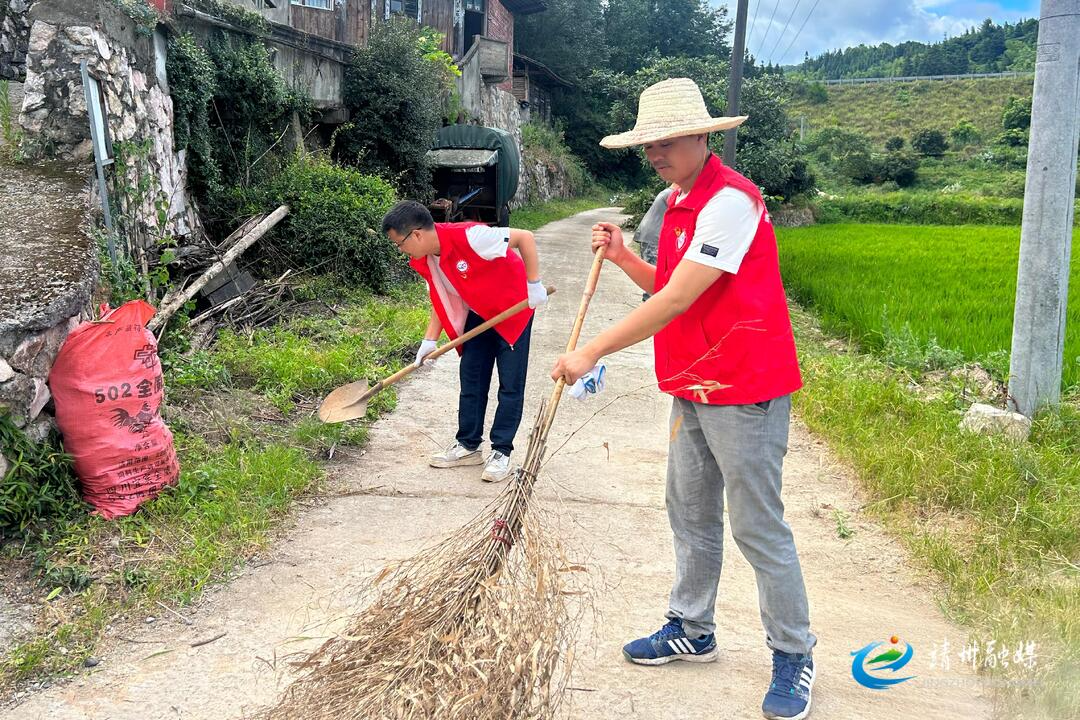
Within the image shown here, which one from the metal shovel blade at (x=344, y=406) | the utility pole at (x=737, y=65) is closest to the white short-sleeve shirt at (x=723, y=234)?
the metal shovel blade at (x=344, y=406)

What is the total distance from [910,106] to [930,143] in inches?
541

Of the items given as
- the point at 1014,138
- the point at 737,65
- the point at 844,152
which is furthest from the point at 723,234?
the point at 1014,138

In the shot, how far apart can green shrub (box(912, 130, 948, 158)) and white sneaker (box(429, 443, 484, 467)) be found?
1562 inches

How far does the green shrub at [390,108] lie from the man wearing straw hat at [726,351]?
10.5 metres

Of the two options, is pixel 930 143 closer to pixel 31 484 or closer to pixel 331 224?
pixel 331 224

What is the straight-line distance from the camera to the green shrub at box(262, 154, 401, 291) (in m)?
8.83

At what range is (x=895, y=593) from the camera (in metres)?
3.42

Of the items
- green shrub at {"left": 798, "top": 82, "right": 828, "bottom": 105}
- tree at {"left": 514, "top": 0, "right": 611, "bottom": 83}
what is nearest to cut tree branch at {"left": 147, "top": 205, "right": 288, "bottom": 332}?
tree at {"left": 514, "top": 0, "right": 611, "bottom": 83}

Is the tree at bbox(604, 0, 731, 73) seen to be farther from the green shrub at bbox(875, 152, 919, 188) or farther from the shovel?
the shovel

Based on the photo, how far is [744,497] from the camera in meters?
2.47

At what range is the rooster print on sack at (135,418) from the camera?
3.73 metres

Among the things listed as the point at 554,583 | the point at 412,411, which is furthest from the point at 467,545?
the point at 412,411

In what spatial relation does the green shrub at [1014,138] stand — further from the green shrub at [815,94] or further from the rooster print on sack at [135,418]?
the rooster print on sack at [135,418]

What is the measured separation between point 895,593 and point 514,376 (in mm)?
2121
